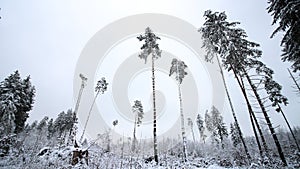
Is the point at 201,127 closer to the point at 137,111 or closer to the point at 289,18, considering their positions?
the point at 137,111

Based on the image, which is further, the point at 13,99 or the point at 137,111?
the point at 137,111

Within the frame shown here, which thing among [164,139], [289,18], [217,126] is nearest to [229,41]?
[289,18]

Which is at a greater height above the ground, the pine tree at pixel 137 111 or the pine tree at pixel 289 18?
the pine tree at pixel 137 111

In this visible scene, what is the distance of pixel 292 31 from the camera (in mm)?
10969

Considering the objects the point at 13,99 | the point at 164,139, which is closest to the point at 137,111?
the point at 164,139

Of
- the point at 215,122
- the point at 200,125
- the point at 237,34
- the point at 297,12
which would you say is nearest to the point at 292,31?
the point at 297,12

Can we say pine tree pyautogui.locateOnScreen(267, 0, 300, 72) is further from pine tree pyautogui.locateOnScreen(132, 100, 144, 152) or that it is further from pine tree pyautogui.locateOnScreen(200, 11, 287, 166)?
pine tree pyautogui.locateOnScreen(132, 100, 144, 152)

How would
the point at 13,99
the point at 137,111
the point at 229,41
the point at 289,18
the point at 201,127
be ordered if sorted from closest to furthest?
the point at 289,18
the point at 229,41
the point at 13,99
the point at 137,111
the point at 201,127

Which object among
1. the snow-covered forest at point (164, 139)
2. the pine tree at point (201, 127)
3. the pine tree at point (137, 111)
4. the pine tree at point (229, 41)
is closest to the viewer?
the snow-covered forest at point (164, 139)

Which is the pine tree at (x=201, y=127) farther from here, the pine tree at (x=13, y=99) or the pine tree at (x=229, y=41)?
the pine tree at (x=13, y=99)

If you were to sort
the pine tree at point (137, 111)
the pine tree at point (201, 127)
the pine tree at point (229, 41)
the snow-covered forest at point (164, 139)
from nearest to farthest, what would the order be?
the snow-covered forest at point (164, 139)
the pine tree at point (229, 41)
the pine tree at point (137, 111)
the pine tree at point (201, 127)

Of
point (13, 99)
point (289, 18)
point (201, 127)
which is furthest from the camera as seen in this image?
point (201, 127)

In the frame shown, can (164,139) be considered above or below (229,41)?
below

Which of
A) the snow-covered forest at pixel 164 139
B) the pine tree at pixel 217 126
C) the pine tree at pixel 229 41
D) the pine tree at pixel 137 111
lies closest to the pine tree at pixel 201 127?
the pine tree at pixel 217 126
